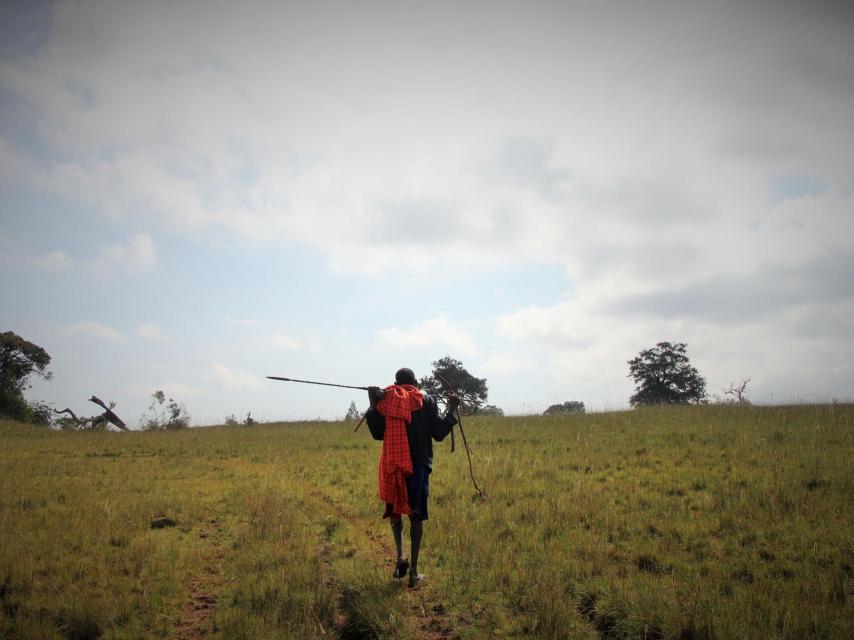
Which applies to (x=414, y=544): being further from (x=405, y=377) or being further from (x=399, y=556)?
(x=405, y=377)

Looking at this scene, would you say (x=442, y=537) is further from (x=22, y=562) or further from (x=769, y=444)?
(x=769, y=444)

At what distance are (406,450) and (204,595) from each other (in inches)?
143

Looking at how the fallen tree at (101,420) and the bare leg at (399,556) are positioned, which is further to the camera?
the fallen tree at (101,420)

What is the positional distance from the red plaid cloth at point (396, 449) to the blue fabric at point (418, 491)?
9 centimetres

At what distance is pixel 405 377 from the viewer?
331 inches

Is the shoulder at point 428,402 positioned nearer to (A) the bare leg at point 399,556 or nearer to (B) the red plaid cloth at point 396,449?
(B) the red plaid cloth at point 396,449

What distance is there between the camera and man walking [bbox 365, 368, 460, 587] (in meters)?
7.63

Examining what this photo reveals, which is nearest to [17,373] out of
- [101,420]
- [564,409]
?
[101,420]

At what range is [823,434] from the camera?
16156mm

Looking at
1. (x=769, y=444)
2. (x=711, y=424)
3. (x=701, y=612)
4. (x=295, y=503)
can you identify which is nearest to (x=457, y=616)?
(x=701, y=612)

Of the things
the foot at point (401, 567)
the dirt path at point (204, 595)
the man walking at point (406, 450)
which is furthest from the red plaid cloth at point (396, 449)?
the dirt path at point (204, 595)

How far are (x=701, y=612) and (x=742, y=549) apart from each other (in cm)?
283

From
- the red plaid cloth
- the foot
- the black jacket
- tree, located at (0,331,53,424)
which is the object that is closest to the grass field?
the foot

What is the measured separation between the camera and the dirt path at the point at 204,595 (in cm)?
653
